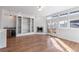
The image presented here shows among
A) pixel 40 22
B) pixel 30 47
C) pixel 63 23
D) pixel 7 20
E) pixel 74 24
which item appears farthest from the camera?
pixel 40 22

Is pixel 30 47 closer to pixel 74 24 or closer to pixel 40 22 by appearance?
pixel 74 24

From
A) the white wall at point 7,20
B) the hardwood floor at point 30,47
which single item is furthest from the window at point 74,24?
the white wall at point 7,20

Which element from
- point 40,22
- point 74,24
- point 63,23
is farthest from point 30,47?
point 40,22

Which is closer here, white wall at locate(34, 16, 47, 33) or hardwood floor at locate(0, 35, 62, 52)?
hardwood floor at locate(0, 35, 62, 52)

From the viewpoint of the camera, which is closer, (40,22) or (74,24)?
(74,24)

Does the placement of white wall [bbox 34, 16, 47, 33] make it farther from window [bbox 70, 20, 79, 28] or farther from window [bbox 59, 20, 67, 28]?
window [bbox 70, 20, 79, 28]

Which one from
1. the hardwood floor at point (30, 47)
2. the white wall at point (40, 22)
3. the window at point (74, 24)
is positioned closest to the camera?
the hardwood floor at point (30, 47)

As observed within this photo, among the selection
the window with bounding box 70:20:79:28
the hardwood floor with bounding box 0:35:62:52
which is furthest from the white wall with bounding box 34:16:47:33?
the hardwood floor with bounding box 0:35:62:52

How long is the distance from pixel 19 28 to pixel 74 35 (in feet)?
17.7

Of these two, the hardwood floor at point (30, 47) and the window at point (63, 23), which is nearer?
the hardwood floor at point (30, 47)

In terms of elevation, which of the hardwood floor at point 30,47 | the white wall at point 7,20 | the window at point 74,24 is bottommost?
the hardwood floor at point 30,47

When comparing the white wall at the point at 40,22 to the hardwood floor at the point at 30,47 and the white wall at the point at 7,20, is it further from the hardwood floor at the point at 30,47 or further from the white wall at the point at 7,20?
the hardwood floor at the point at 30,47

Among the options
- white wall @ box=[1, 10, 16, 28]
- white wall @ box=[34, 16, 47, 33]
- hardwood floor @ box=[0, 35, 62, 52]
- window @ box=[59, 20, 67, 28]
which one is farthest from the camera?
white wall @ box=[34, 16, 47, 33]
